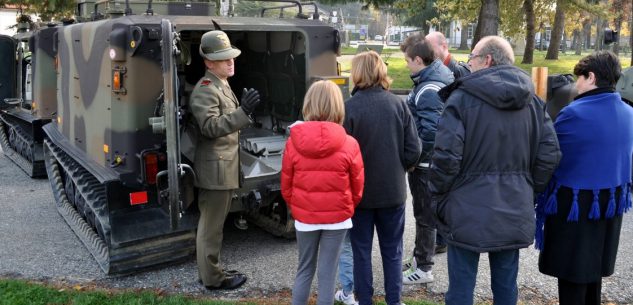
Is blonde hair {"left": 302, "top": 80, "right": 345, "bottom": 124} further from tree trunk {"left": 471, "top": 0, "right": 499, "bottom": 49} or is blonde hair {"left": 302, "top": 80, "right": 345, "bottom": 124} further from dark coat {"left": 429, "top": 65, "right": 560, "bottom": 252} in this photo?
tree trunk {"left": 471, "top": 0, "right": 499, "bottom": 49}

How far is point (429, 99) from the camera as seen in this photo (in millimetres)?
4375

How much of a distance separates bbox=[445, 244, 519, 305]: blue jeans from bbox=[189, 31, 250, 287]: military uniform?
1639mm

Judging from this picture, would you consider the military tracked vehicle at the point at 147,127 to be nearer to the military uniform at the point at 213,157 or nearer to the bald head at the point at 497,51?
the military uniform at the point at 213,157

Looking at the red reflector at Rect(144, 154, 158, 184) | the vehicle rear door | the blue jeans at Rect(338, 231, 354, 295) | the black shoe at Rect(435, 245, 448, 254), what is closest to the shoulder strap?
the blue jeans at Rect(338, 231, 354, 295)

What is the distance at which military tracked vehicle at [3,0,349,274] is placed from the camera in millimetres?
4430

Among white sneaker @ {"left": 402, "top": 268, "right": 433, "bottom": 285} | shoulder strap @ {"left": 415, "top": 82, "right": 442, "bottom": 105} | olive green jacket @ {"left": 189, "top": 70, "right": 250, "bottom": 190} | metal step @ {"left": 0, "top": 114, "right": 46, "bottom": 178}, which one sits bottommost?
white sneaker @ {"left": 402, "top": 268, "right": 433, "bottom": 285}

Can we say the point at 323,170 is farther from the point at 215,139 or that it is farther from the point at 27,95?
the point at 27,95

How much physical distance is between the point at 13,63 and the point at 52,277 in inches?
Result: 213

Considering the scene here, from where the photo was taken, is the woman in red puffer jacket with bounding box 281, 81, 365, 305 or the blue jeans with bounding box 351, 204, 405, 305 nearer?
the woman in red puffer jacket with bounding box 281, 81, 365, 305

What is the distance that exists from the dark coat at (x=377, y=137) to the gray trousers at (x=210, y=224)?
1.07 metres

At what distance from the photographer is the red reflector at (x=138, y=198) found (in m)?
4.77

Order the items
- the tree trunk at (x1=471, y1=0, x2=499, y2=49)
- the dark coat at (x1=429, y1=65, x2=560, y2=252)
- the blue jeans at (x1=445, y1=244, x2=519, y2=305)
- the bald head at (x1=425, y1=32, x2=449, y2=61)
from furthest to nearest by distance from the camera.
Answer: the tree trunk at (x1=471, y1=0, x2=499, y2=49), the bald head at (x1=425, y1=32, x2=449, y2=61), the blue jeans at (x1=445, y1=244, x2=519, y2=305), the dark coat at (x1=429, y1=65, x2=560, y2=252)

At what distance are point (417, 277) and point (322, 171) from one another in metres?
1.68

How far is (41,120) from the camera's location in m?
8.05
